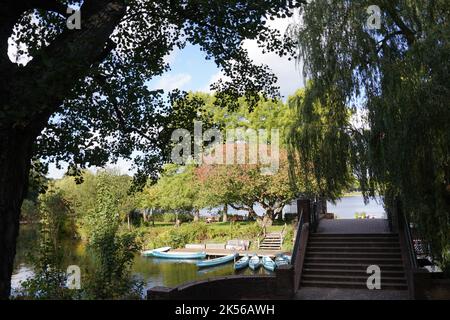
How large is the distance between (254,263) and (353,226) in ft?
40.3

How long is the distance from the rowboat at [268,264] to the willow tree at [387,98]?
14.8 meters

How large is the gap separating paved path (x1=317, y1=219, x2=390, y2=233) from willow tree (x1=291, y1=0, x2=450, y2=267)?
355cm

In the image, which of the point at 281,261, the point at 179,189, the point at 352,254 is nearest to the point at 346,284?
the point at 352,254

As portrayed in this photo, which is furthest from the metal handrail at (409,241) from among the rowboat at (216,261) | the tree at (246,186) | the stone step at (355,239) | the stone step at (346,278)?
the rowboat at (216,261)

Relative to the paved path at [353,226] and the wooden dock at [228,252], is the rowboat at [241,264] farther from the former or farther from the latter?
the paved path at [353,226]

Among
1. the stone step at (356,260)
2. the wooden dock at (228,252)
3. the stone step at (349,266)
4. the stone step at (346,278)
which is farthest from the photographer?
the wooden dock at (228,252)

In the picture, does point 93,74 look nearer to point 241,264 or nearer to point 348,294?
point 348,294

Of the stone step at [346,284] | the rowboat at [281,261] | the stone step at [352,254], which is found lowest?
the rowboat at [281,261]

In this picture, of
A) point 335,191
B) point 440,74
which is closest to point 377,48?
point 440,74

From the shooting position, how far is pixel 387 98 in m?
10.7

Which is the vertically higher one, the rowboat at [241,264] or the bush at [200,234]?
the bush at [200,234]

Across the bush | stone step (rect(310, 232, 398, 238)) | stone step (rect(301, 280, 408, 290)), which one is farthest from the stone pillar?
the bush

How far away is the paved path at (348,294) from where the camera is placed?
12.1m
